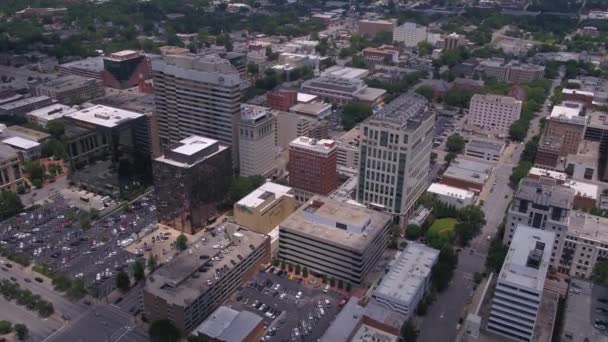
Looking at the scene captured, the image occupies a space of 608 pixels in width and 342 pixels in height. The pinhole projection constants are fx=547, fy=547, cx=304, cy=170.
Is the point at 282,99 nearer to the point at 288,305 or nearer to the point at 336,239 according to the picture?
the point at 336,239

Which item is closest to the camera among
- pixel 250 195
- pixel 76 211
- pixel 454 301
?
pixel 454 301

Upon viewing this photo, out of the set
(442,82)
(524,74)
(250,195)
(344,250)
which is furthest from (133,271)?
(524,74)

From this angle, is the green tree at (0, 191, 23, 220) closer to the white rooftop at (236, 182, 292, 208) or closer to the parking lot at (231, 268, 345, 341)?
the white rooftop at (236, 182, 292, 208)

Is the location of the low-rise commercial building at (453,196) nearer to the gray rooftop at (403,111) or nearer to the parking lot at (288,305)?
the gray rooftop at (403,111)

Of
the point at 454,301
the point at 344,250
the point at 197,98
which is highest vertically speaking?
the point at 197,98

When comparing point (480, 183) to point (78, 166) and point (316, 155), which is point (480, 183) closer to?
point (316, 155)

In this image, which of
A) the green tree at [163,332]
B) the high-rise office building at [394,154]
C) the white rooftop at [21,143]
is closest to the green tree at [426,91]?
the high-rise office building at [394,154]

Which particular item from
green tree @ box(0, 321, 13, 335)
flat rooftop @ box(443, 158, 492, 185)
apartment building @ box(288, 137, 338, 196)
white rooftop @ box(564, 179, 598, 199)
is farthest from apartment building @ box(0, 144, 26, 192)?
white rooftop @ box(564, 179, 598, 199)
